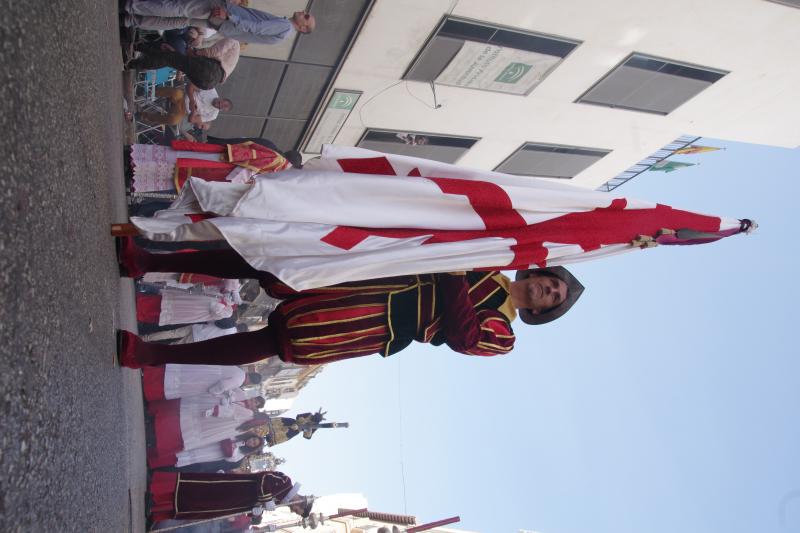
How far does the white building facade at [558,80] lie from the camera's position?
7312mm

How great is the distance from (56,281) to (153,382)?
5.13 m

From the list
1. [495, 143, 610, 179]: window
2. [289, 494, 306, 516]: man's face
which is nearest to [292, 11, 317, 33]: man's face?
[495, 143, 610, 179]: window

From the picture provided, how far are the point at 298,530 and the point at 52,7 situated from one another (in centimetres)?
2218

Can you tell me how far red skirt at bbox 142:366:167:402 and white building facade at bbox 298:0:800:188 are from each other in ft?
13.8

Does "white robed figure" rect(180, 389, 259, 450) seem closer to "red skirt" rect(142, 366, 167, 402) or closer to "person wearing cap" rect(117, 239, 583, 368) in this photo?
"red skirt" rect(142, 366, 167, 402)

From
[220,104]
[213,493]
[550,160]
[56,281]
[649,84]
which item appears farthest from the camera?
[550,160]

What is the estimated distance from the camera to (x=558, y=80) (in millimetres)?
8492

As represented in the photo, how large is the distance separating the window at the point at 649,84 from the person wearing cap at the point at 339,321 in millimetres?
6258

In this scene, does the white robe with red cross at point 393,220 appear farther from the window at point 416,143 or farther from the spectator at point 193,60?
the window at point 416,143

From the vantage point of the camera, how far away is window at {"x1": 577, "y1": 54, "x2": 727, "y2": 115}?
838cm

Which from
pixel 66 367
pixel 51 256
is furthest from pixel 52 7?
pixel 66 367

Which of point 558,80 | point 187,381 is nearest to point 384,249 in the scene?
point 187,381

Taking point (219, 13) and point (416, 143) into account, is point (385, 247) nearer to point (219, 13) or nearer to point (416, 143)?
point (219, 13)

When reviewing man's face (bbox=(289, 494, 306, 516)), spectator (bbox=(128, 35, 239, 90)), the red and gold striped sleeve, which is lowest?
man's face (bbox=(289, 494, 306, 516))
